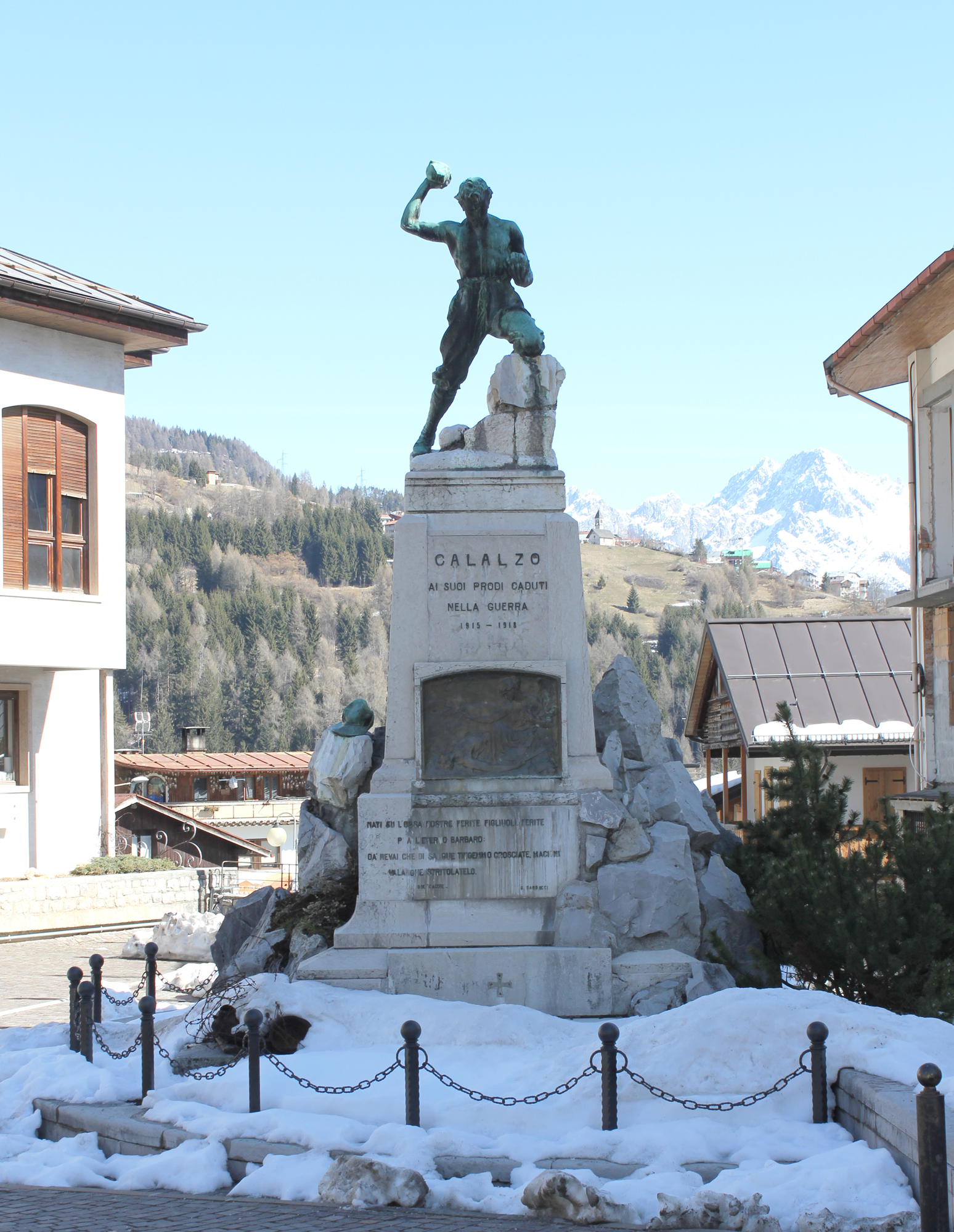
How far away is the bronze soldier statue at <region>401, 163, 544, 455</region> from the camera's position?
1125cm

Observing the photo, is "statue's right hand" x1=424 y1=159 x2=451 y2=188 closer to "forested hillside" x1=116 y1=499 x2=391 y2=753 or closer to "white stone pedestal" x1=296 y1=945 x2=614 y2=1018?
"white stone pedestal" x1=296 y1=945 x2=614 y2=1018

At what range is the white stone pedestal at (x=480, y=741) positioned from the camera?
991 cm

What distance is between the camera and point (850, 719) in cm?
2909

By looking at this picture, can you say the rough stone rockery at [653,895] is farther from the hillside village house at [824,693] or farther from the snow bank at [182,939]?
the hillside village house at [824,693]

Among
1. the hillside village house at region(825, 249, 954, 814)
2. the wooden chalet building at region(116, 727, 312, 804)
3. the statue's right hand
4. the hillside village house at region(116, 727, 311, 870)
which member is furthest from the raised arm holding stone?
the wooden chalet building at region(116, 727, 312, 804)

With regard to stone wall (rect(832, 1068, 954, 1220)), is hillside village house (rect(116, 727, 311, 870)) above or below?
below

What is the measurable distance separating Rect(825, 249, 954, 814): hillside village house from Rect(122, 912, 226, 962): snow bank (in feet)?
33.1

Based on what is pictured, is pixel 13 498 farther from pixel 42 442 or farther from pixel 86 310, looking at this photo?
pixel 86 310

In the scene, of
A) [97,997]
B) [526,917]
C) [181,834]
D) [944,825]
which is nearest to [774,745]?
[944,825]

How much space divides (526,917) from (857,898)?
2.40 meters

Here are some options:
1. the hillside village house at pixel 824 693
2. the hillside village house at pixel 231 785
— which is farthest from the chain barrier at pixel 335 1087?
the hillside village house at pixel 231 785

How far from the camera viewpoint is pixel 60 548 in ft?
82.4

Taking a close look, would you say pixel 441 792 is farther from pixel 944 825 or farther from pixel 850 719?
pixel 850 719

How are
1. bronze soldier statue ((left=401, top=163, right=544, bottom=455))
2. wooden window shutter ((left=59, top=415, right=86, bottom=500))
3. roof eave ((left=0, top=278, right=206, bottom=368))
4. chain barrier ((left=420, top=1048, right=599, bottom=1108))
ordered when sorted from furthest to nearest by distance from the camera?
wooden window shutter ((left=59, top=415, right=86, bottom=500)) < roof eave ((left=0, top=278, right=206, bottom=368)) < bronze soldier statue ((left=401, top=163, right=544, bottom=455)) < chain barrier ((left=420, top=1048, right=599, bottom=1108))
